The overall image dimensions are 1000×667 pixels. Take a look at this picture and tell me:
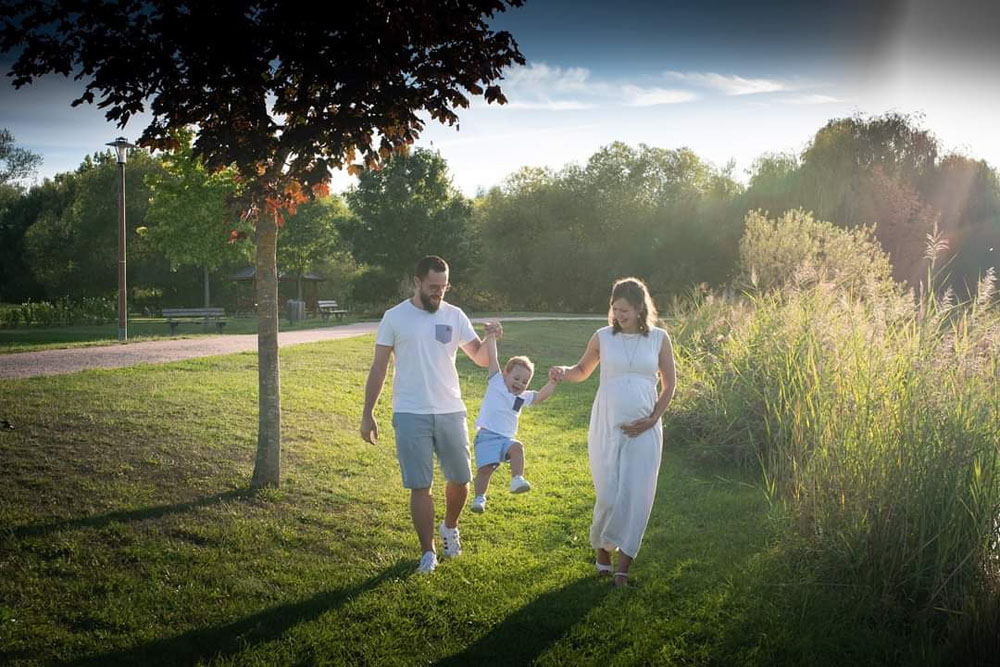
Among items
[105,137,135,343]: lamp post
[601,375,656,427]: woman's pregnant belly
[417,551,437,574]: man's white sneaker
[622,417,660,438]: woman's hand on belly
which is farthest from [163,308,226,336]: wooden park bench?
[622,417,660,438]: woman's hand on belly

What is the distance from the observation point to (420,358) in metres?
5.25

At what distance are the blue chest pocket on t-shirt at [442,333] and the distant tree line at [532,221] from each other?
98.0 ft

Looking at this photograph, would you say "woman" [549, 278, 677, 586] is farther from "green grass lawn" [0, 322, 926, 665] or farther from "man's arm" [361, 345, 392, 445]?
"man's arm" [361, 345, 392, 445]

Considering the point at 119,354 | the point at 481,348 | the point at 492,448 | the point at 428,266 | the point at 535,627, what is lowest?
the point at 535,627

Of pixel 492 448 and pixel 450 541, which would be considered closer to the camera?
pixel 450 541

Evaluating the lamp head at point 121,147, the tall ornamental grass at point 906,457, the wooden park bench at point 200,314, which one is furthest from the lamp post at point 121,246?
the tall ornamental grass at point 906,457

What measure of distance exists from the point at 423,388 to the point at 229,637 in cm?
194

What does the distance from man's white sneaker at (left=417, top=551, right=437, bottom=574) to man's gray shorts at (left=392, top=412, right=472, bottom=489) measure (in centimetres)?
60

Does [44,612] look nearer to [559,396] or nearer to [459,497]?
[459,497]

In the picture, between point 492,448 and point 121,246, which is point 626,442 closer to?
point 492,448

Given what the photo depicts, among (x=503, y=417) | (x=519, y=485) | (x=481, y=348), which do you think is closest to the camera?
(x=481, y=348)

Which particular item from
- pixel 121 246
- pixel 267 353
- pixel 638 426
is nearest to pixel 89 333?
pixel 121 246

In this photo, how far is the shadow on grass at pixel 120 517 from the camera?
19.5 ft

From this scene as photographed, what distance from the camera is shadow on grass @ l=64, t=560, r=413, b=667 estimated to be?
4.26 metres
